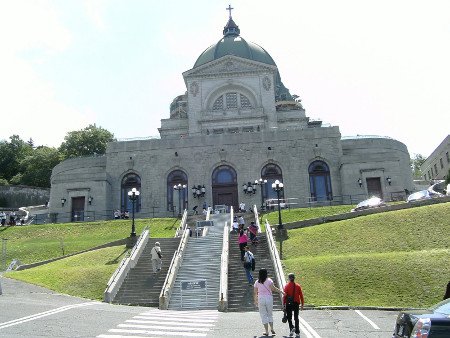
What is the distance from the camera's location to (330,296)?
61.1 ft

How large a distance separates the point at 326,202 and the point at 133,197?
2065cm

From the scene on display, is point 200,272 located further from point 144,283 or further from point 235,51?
point 235,51

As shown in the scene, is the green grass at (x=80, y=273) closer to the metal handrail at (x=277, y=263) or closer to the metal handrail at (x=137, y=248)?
the metal handrail at (x=137, y=248)

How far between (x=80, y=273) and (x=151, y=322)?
10116 mm

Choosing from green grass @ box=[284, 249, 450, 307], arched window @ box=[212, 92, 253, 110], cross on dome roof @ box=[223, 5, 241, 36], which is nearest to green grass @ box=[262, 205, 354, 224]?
green grass @ box=[284, 249, 450, 307]

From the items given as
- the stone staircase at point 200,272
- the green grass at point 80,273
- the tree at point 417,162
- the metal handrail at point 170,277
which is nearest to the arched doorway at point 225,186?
the stone staircase at point 200,272

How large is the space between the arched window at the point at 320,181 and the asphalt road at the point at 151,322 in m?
29.8

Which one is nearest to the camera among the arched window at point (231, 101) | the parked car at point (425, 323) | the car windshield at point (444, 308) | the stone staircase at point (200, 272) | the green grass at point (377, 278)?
the parked car at point (425, 323)

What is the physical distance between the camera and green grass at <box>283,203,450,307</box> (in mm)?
18172

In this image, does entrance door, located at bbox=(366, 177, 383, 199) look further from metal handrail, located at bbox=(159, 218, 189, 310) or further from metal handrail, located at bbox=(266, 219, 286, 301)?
metal handrail, located at bbox=(159, 218, 189, 310)

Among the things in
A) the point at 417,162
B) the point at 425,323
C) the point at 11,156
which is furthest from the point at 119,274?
the point at 417,162

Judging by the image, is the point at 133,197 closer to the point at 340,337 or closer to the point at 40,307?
the point at 40,307

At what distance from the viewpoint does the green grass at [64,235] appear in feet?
105

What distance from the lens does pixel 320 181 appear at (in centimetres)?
4700
